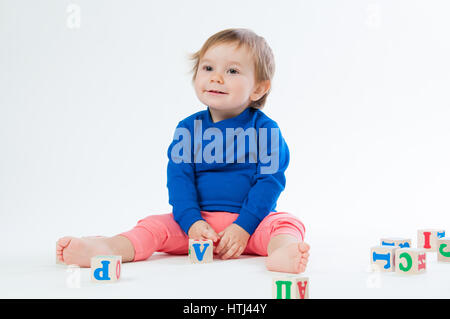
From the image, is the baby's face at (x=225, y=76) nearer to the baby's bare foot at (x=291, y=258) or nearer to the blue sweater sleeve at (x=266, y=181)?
the blue sweater sleeve at (x=266, y=181)

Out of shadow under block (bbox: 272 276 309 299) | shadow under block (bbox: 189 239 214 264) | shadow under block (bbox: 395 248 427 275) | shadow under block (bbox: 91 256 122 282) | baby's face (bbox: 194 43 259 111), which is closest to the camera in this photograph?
shadow under block (bbox: 272 276 309 299)

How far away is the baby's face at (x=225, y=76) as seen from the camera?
1.98m

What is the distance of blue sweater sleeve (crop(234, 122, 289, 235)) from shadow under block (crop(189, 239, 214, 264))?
0.16 m

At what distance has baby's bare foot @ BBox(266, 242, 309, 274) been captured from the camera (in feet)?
4.95

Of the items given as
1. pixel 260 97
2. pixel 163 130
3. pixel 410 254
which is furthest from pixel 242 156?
pixel 163 130

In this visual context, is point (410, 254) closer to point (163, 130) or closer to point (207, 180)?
point (207, 180)

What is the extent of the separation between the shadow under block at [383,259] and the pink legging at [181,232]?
0.26m

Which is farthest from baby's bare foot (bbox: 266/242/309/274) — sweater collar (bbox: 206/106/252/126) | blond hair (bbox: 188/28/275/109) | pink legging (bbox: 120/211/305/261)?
blond hair (bbox: 188/28/275/109)

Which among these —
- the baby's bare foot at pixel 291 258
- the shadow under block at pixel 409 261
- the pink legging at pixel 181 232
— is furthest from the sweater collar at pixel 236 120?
the shadow under block at pixel 409 261

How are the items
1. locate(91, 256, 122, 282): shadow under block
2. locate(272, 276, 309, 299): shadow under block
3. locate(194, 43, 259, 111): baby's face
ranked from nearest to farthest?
1. locate(272, 276, 309, 299): shadow under block
2. locate(91, 256, 122, 282): shadow under block
3. locate(194, 43, 259, 111): baby's face

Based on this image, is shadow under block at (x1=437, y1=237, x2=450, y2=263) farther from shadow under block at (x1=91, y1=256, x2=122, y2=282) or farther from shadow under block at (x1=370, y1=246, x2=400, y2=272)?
shadow under block at (x1=91, y1=256, x2=122, y2=282)

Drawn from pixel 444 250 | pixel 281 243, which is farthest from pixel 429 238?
pixel 281 243

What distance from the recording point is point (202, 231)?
1.84 metres
